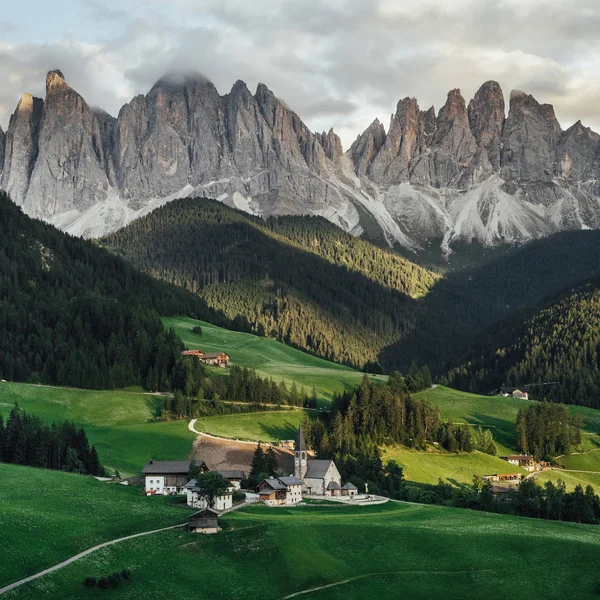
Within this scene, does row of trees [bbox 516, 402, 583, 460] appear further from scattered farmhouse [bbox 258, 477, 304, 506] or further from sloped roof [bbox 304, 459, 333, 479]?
scattered farmhouse [bbox 258, 477, 304, 506]

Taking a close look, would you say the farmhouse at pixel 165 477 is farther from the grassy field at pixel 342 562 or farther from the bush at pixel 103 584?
the bush at pixel 103 584

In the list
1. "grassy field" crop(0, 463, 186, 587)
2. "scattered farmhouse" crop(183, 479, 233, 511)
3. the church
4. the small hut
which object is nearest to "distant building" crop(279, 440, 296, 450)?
the church

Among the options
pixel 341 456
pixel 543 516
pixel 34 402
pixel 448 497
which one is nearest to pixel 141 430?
pixel 34 402

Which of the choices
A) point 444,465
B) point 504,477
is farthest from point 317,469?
point 504,477

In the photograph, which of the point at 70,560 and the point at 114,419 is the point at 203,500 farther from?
the point at 114,419

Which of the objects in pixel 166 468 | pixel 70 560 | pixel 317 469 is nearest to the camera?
pixel 70 560

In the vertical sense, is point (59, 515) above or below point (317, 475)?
below

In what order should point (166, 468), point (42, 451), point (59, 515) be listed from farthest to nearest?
point (42, 451), point (166, 468), point (59, 515)
